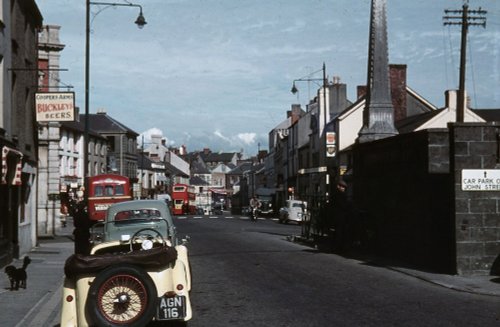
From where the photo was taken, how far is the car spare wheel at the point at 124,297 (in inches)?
318

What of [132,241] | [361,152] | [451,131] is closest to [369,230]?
[361,152]

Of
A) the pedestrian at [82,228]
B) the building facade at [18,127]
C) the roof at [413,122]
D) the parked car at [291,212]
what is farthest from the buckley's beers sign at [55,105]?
the parked car at [291,212]

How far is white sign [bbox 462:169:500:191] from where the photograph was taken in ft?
49.2

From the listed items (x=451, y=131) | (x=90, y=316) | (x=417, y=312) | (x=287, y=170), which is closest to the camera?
(x=90, y=316)

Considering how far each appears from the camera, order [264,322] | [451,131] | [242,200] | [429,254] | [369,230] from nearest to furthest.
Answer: [264,322]
[451,131]
[429,254]
[369,230]
[242,200]

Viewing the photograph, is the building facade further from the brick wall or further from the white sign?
the white sign

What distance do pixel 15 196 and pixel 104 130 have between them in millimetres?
70855

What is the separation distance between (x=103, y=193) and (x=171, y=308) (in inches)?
1330

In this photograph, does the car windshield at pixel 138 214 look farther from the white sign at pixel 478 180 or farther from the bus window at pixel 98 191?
the bus window at pixel 98 191

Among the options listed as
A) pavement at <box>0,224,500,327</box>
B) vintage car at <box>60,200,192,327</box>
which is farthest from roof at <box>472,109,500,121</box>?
vintage car at <box>60,200,192,327</box>

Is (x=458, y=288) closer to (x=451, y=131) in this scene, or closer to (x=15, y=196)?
(x=451, y=131)

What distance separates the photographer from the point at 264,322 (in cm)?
938

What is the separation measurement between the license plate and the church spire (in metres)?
18.5

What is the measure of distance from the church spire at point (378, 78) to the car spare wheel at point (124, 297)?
62.0ft
